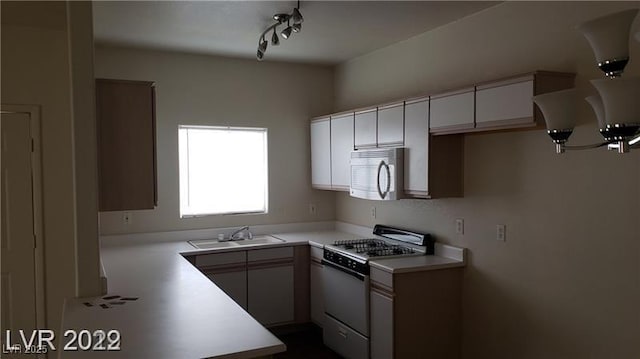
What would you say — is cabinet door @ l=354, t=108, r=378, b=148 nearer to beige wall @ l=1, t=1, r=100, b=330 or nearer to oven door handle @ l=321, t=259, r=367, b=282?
oven door handle @ l=321, t=259, r=367, b=282

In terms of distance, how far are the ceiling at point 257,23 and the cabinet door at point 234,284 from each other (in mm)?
2066

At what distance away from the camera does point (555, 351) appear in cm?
295

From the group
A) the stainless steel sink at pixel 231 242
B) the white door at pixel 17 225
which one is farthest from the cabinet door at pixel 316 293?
the white door at pixel 17 225

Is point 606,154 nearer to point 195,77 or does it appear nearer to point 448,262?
point 448,262

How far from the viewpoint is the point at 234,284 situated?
14.4 ft

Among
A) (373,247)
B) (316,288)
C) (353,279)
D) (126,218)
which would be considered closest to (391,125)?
(373,247)

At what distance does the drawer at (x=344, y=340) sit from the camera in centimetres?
376

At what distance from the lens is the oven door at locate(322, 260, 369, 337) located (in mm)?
3709

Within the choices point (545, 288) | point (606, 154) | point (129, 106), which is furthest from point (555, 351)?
point (129, 106)

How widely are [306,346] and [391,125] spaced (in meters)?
2.13

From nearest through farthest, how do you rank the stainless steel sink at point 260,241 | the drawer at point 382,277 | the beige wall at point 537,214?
the beige wall at point 537,214 < the drawer at point 382,277 < the stainless steel sink at point 260,241

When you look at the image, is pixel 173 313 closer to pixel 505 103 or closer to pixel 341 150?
pixel 505 103

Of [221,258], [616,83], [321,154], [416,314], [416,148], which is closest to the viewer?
[616,83]

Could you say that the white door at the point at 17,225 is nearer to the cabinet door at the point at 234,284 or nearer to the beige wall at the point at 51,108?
the beige wall at the point at 51,108
